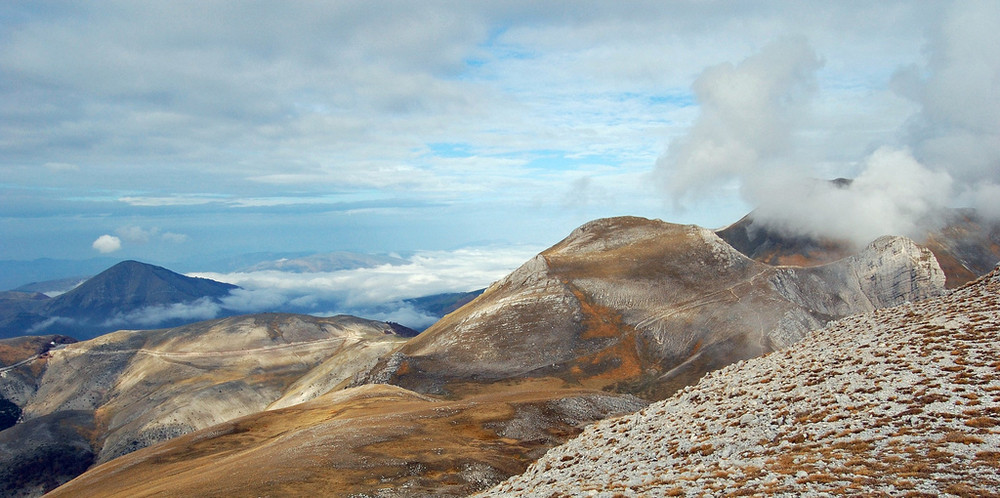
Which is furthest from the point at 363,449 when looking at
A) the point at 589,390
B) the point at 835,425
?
the point at 589,390

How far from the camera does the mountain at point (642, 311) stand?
300ft

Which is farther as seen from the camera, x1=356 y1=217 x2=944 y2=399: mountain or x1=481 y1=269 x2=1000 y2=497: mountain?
x1=356 y1=217 x2=944 y2=399: mountain

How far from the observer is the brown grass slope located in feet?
122

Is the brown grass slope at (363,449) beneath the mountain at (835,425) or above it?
beneath

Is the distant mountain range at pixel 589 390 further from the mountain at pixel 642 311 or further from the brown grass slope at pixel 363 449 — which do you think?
the mountain at pixel 642 311

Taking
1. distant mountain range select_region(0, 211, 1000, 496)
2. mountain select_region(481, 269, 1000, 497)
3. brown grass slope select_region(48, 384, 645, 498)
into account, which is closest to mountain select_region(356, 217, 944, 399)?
distant mountain range select_region(0, 211, 1000, 496)

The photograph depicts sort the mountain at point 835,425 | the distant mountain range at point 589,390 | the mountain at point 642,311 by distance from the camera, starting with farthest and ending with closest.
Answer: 1. the mountain at point 642,311
2. the distant mountain range at point 589,390
3. the mountain at point 835,425

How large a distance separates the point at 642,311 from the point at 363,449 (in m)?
72.6

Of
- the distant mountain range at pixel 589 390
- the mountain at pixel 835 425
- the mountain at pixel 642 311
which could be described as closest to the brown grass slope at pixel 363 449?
the distant mountain range at pixel 589 390

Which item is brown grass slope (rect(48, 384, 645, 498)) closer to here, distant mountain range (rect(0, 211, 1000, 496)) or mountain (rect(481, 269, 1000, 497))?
distant mountain range (rect(0, 211, 1000, 496))

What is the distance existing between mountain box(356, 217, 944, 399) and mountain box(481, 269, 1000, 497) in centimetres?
5322

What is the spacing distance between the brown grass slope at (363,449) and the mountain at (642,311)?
18668 millimetres

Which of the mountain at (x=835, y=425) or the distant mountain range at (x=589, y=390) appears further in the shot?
the distant mountain range at (x=589, y=390)

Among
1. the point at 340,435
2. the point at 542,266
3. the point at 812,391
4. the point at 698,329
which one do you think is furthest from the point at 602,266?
the point at 812,391
